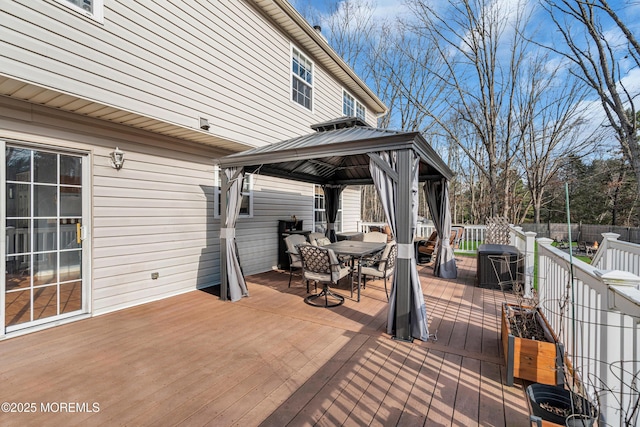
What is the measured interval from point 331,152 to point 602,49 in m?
7.39

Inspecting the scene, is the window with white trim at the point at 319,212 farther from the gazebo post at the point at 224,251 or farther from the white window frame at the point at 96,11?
the white window frame at the point at 96,11

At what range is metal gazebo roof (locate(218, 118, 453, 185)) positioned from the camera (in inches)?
139

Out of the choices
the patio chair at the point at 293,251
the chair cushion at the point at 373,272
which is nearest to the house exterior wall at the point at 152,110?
the patio chair at the point at 293,251

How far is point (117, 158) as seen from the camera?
13.9 feet

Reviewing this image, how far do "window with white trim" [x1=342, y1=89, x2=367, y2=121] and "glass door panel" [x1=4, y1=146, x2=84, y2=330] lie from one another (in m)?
7.47

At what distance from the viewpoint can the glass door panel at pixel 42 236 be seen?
11.2ft

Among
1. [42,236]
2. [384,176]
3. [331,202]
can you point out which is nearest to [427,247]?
[331,202]

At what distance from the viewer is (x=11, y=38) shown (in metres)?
2.92

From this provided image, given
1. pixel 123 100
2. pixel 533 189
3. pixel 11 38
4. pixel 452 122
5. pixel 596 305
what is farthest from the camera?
pixel 452 122

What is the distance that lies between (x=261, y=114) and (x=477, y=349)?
18.4 ft

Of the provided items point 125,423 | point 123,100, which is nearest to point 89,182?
point 123,100

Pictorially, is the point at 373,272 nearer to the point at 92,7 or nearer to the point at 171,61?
the point at 171,61

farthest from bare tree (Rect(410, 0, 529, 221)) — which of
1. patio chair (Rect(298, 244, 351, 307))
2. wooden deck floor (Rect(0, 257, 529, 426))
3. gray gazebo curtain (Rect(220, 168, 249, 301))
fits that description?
gray gazebo curtain (Rect(220, 168, 249, 301))

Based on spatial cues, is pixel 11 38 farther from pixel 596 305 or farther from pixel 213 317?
pixel 596 305
